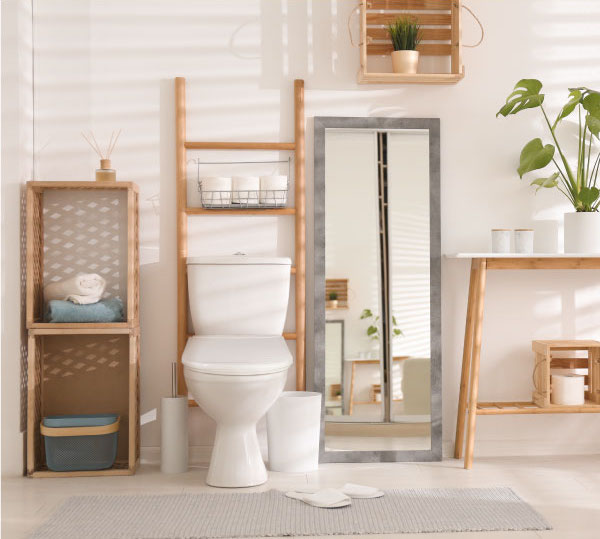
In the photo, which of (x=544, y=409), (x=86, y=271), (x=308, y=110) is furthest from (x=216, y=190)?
(x=544, y=409)

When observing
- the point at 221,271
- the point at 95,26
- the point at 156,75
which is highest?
the point at 95,26

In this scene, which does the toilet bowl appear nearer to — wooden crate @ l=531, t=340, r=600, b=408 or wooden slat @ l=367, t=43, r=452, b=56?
wooden crate @ l=531, t=340, r=600, b=408

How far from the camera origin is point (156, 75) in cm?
341

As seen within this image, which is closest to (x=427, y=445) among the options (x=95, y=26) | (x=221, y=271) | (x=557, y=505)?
(x=557, y=505)

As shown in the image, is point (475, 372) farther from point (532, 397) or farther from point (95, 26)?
point (95, 26)

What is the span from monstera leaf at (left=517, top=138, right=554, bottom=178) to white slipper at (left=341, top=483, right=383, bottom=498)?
1497 millimetres

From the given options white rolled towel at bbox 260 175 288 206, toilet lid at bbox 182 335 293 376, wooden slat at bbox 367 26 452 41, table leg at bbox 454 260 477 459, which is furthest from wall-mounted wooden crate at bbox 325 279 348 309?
wooden slat at bbox 367 26 452 41

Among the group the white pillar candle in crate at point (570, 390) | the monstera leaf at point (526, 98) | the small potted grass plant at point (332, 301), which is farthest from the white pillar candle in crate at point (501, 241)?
the small potted grass plant at point (332, 301)

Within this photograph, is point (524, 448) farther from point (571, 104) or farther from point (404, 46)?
point (404, 46)

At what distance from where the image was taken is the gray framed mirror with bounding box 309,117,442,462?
3.38m

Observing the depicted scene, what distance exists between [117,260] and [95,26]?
1.02 m

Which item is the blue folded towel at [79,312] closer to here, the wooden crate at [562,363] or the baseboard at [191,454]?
the baseboard at [191,454]

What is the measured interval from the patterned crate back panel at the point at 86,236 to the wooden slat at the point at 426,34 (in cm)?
132

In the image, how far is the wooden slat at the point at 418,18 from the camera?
11.2 ft
